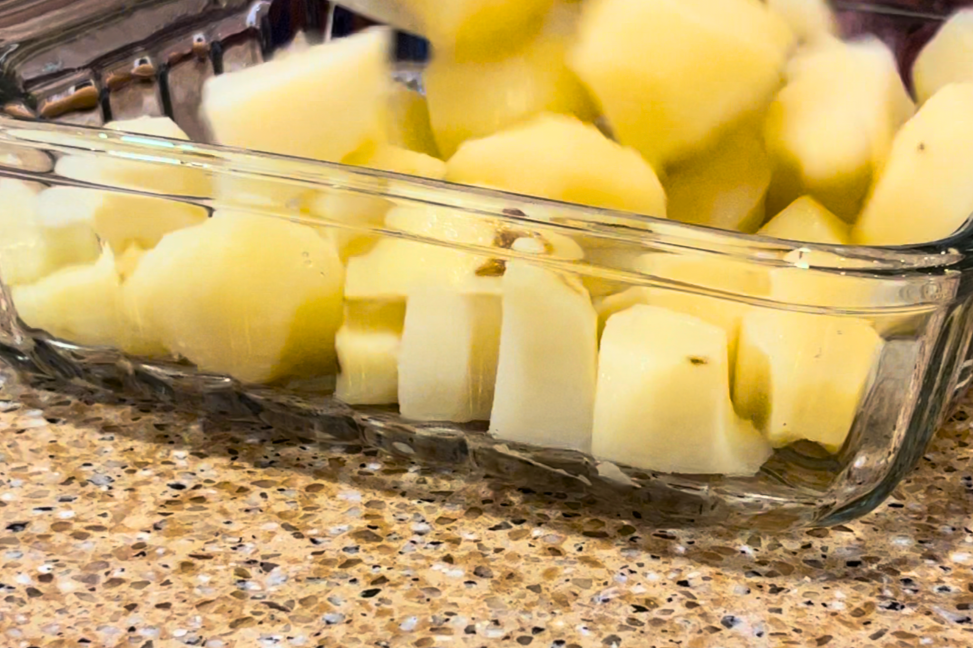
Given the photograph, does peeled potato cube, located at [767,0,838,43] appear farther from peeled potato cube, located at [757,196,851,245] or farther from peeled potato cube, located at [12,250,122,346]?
peeled potato cube, located at [12,250,122,346]

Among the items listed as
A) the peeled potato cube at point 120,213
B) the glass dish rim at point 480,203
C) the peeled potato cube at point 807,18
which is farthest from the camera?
the peeled potato cube at point 807,18

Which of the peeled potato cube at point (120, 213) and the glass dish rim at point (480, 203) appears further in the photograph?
the peeled potato cube at point (120, 213)

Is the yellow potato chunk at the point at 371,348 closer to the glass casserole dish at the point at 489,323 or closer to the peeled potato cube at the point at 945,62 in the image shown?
the glass casserole dish at the point at 489,323

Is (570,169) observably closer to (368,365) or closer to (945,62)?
(368,365)

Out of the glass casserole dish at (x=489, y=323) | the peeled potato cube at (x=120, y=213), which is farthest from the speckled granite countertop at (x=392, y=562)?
the peeled potato cube at (x=120, y=213)

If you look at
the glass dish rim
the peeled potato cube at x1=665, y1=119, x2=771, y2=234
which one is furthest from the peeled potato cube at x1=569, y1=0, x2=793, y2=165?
the glass dish rim

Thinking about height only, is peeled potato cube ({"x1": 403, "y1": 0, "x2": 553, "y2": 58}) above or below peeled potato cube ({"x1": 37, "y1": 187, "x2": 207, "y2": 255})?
above

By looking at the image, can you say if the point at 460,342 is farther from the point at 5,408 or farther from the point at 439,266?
the point at 5,408
